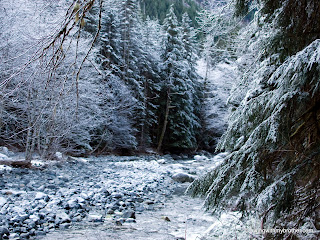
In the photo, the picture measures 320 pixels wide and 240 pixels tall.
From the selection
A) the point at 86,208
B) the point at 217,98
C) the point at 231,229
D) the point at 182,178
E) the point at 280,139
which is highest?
the point at 217,98

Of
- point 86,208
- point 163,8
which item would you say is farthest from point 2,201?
point 163,8

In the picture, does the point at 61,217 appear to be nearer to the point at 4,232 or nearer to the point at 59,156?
the point at 4,232

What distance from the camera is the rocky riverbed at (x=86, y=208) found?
14.4 feet

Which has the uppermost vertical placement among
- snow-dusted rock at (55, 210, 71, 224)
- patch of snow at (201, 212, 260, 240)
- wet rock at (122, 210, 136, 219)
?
patch of snow at (201, 212, 260, 240)

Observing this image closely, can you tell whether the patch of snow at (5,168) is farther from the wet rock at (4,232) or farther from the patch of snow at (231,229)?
the patch of snow at (231,229)

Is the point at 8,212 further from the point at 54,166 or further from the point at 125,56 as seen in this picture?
the point at 125,56

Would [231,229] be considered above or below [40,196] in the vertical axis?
above

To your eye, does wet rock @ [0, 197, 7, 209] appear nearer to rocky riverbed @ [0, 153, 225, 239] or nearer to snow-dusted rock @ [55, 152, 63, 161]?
rocky riverbed @ [0, 153, 225, 239]

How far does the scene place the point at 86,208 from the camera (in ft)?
18.6

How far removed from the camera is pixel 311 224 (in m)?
2.08

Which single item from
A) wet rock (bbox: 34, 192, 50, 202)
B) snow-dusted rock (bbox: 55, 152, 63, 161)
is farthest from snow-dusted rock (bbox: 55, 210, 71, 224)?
snow-dusted rock (bbox: 55, 152, 63, 161)

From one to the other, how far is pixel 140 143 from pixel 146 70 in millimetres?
6121

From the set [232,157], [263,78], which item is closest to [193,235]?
[232,157]

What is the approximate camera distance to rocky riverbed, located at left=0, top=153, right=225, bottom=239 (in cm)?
438
